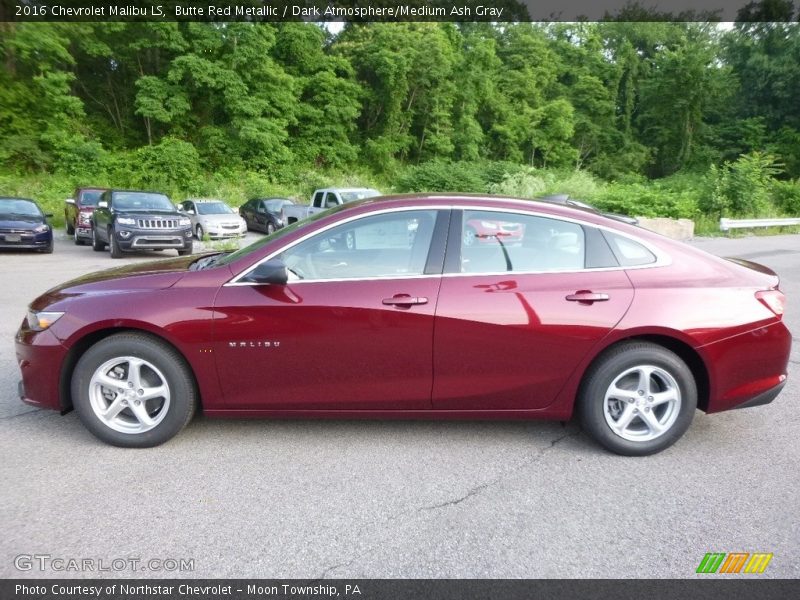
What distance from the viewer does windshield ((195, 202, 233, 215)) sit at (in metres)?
20.6

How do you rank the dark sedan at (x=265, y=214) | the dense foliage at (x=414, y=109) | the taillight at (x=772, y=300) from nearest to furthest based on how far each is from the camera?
the taillight at (x=772, y=300)
the dark sedan at (x=265, y=214)
the dense foliage at (x=414, y=109)

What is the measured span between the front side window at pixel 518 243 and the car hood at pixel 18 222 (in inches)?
565

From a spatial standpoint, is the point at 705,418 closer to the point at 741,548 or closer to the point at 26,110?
the point at 741,548

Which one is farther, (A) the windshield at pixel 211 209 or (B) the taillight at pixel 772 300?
(A) the windshield at pixel 211 209

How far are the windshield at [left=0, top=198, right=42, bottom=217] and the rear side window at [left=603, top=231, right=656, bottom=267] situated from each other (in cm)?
1564

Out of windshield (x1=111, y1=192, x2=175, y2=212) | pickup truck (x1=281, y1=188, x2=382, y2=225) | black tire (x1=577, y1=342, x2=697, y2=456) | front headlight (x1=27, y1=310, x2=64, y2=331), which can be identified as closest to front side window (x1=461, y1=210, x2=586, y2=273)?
black tire (x1=577, y1=342, x2=697, y2=456)

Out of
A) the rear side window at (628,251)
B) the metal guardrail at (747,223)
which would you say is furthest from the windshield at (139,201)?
the metal guardrail at (747,223)

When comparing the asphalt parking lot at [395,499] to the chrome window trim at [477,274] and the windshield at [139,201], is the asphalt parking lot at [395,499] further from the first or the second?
the windshield at [139,201]


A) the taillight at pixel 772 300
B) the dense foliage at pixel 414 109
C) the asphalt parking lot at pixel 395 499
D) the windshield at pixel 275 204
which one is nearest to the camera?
the asphalt parking lot at pixel 395 499

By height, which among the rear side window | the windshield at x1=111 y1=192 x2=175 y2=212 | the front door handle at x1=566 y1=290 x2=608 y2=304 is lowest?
the front door handle at x1=566 y1=290 x2=608 y2=304

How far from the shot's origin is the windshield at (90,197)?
17.9 metres

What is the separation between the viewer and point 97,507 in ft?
9.84

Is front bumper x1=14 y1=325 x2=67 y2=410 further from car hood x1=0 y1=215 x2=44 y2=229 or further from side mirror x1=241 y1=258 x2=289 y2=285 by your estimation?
car hood x1=0 y1=215 x2=44 y2=229
